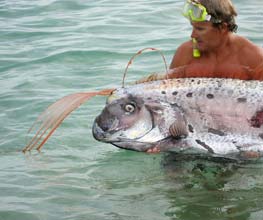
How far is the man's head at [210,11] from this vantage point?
Result: 540 centimetres

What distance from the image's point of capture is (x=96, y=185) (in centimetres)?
555

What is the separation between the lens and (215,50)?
18.6 ft

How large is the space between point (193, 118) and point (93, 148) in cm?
157

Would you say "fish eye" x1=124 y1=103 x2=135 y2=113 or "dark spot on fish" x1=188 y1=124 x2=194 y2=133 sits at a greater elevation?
"fish eye" x1=124 y1=103 x2=135 y2=113

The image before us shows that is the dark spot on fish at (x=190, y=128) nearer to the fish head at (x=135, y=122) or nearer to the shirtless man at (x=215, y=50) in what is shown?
the fish head at (x=135, y=122)

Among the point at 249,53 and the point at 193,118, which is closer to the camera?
the point at 193,118

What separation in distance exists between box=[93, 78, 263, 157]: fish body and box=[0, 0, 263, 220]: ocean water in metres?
0.31

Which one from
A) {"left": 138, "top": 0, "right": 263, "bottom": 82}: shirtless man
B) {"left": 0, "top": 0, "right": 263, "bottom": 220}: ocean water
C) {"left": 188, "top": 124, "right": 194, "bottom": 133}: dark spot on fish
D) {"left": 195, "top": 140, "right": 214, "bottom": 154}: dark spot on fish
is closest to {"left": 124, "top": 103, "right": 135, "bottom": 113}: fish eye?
{"left": 138, "top": 0, "right": 263, "bottom": 82}: shirtless man

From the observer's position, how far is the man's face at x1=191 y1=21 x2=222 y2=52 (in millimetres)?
5508

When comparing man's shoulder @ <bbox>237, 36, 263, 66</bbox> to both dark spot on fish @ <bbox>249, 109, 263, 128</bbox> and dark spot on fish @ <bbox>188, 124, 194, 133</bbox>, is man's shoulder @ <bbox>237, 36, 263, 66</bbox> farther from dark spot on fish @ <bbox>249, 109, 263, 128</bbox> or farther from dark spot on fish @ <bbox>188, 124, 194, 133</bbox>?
dark spot on fish @ <bbox>188, 124, 194, 133</bbox>

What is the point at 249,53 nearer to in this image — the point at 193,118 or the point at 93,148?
the point at 193,118

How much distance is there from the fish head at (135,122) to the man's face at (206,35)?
78 cm

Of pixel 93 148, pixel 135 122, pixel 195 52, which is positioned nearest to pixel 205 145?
pixel 135 122

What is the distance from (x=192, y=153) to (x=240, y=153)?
0.35 m
